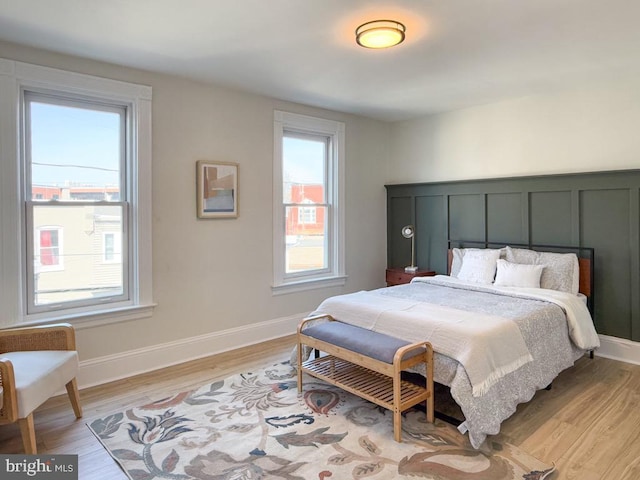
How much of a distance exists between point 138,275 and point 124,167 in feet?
2.97

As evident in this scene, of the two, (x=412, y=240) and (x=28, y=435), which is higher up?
(x=412, y=240)

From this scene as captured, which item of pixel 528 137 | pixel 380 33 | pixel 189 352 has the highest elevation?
pixel 380 33

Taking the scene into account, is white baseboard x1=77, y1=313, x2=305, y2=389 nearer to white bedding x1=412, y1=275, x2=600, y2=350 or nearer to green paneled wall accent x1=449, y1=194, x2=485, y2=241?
green paneled wall accent x1=449, y1=194, x2=485, y2=241

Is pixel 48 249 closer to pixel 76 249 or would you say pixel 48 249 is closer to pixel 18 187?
pixel 76 249

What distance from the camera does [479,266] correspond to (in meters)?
4.04

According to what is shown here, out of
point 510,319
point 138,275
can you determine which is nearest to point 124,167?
point 138,275

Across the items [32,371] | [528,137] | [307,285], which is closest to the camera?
[32,371]

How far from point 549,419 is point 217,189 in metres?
3.17

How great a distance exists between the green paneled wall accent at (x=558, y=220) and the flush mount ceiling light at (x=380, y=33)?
2.28 m

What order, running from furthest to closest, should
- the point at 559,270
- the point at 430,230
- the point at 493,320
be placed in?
the point at 430,230 < the point at 559,270 < the point at 493,320

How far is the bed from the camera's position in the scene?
243cm

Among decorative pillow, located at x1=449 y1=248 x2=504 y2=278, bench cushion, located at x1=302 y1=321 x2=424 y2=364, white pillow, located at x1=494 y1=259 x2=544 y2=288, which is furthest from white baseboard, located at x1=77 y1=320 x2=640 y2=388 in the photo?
decorative pillow, located at x1=449 y1=248 x2=504 y2=278
